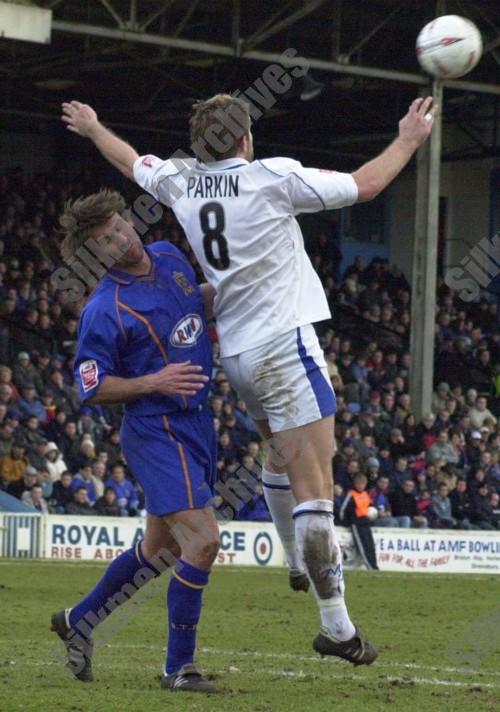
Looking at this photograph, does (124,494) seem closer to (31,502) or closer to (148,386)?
(31,502)

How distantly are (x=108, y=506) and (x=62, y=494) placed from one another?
66 cm

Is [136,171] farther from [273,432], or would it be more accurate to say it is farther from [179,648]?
[179,648]

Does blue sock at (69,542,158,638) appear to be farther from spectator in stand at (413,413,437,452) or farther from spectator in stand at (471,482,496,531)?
spectator in stand at (413,413,437,452)

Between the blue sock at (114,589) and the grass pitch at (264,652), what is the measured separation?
286 mm

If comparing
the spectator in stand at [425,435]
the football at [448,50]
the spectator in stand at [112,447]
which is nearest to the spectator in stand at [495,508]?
the spectator in stand at [425,435]

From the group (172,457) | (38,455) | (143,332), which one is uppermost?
(143,332)

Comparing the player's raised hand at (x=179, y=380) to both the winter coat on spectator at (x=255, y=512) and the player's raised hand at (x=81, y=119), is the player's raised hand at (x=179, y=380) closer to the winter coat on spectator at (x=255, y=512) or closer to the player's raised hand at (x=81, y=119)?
the player's raised hand at (x=81, y=119)

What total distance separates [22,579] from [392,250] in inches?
1011

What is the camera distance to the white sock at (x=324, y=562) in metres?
6.84

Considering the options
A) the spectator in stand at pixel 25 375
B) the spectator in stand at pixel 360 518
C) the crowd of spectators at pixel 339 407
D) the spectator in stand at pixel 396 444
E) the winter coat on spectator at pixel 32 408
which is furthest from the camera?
the spectator in stand at pixel 396 444

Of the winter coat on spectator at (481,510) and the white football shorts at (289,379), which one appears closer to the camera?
the white football shorts at (289,379)

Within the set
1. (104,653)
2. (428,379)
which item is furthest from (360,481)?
(104,653)

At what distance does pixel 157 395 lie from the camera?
277 inches

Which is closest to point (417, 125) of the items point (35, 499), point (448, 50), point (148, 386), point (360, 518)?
point (148, 386)
